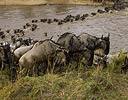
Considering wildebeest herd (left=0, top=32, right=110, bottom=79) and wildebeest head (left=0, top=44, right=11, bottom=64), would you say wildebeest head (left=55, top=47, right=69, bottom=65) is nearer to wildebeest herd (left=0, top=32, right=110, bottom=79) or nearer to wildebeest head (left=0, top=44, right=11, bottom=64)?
wildebeest herd (left=0, top=32, right=110, bottom=79)

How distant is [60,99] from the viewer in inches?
131

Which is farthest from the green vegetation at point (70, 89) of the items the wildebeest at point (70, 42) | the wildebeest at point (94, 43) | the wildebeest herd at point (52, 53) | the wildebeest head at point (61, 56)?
the wildebeest at point (94, 43)

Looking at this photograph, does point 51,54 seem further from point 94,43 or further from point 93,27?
point 93,27

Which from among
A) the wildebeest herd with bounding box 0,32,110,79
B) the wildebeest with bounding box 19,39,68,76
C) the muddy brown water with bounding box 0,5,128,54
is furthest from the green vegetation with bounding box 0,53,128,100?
the muddy brown water with bounding box 0,5,128,54

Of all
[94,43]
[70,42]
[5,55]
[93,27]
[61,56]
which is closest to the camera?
[61,56]

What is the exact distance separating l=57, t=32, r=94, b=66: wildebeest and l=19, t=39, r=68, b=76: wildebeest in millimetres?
478

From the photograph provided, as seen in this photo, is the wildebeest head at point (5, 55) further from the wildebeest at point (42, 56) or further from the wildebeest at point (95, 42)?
the wildebeest at point (95, 42)

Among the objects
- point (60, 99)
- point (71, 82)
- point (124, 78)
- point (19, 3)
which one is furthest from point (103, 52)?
point (19, 3)

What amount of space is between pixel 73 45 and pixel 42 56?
3.80 feet

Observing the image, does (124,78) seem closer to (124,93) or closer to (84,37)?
(124,93)

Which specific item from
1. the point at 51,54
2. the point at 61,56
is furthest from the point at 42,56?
the point at 61,56

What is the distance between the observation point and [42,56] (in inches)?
208

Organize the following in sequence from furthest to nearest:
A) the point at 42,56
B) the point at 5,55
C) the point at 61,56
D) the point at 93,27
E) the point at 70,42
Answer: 1. the point at 93,27
2. the point at 5,55
3. the point at 70,42
4. the point at 61,56
5. the point at 42,56

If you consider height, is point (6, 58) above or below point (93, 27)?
above
